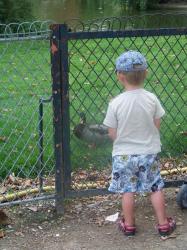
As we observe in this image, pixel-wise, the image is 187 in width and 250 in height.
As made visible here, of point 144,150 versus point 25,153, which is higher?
point 144,150

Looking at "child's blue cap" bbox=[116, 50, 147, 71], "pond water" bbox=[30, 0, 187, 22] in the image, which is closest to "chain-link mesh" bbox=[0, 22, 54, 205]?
"child's blue cap" bbox=[116, 50, 147, 71]

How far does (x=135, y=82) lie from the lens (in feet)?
11.4

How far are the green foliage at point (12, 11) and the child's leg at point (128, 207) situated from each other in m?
10.9

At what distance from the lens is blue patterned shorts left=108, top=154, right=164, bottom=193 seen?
3.55 metres

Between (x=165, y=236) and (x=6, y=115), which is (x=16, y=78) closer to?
(x=6, y=115)

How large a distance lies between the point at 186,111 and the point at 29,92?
6.45 feet

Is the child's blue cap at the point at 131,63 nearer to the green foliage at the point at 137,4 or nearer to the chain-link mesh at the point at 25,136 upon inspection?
the chain-link mesh at the point at 25,136

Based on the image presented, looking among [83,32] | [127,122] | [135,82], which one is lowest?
[127,122]

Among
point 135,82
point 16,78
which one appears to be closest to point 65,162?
point 135,82

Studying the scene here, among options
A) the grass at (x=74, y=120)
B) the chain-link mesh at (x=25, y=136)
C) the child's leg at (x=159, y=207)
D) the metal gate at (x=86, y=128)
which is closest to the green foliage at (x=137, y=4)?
the chain-link mesh at (x=25, y=136)

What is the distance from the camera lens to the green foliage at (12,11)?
13.9 meters

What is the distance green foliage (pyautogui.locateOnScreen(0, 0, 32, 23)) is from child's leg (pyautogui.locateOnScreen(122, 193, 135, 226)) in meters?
10.9

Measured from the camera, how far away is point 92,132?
15.7 feet

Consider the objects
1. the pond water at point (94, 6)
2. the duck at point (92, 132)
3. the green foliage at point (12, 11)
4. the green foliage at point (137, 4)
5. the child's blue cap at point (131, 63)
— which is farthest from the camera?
the green foliage at point (137, 4)
